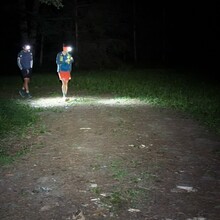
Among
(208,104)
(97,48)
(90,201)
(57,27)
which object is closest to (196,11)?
(97,48)

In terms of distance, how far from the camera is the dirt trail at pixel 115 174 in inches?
229

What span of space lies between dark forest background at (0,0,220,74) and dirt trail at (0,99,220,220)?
2669 cm

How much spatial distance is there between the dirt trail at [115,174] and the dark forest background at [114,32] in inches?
1051

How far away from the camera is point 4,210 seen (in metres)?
5.79

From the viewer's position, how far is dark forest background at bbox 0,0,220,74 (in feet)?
132

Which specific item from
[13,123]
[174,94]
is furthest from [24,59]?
[174,94]

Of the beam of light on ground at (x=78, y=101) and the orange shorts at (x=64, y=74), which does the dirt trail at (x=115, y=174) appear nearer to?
the beam of light on ground at (x=78, y=101)

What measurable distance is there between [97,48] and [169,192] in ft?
121

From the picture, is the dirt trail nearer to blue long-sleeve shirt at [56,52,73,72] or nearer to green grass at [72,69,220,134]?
green grass at [72,69,220,134]

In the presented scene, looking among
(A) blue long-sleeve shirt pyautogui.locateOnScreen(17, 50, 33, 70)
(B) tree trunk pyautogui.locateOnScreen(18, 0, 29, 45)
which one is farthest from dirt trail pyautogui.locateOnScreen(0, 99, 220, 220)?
(B) tree trunk pyautogui.locateOnScreen(18, 0, 29, 45)

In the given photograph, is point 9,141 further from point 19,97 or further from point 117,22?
point 117,22

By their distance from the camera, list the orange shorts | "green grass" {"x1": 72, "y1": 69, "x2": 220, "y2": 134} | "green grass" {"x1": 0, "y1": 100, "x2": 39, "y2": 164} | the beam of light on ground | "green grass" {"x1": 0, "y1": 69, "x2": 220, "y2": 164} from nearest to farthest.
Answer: "green grass" {"x1": 0, "y1": 100, "x2": 39, "y2": 164}, "green grass" {"x1": 0, "y1": 69, "x2": 220, "y2": 164}, "green grass" {"x1": 72, "y1": 69, "x2": 220, "y2": 134}, the beam of light on ground, the orange shorts

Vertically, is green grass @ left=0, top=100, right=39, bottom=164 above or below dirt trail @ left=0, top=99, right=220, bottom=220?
above

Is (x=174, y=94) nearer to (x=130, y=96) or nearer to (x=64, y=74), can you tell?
(x=130, y=96)
